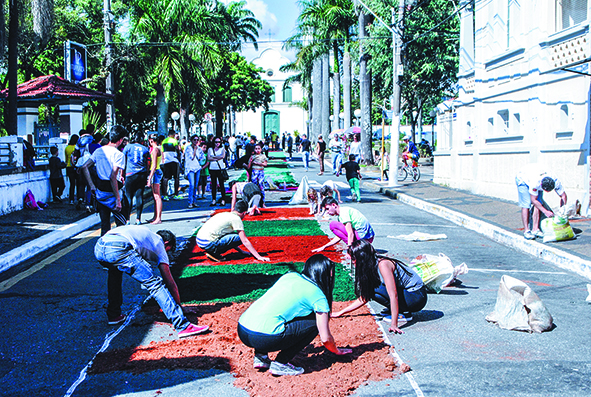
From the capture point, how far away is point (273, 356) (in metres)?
5.19

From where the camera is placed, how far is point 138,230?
19.0 ft

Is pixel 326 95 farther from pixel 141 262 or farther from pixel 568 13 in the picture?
pixel 141 262

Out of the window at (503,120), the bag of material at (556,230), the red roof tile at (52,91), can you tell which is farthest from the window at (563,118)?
the red roof tile at (52,91)

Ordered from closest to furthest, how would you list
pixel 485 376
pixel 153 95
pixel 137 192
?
pixel 485 376 < pixel 137 192 < pixel 153 95

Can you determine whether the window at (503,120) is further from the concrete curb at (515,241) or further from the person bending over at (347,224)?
the person bending over at (347,224)

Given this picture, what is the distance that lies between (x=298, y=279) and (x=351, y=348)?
1.02 m

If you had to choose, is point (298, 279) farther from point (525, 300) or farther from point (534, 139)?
point (534, 139)

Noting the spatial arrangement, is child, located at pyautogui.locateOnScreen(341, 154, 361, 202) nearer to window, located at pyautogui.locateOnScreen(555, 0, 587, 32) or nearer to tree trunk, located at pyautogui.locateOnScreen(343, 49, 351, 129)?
window, located at pyautogui.locateOnScreen(555, 0, 587, 32)

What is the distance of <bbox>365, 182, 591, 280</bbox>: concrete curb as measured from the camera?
8.88 meters

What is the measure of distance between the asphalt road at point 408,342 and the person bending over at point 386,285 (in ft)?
0.72

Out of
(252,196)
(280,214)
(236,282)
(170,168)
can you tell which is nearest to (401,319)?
(236,282)

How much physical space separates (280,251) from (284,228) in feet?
9.13

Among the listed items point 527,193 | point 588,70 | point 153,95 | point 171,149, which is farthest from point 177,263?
point 153,95

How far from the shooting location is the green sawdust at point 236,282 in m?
7.04
